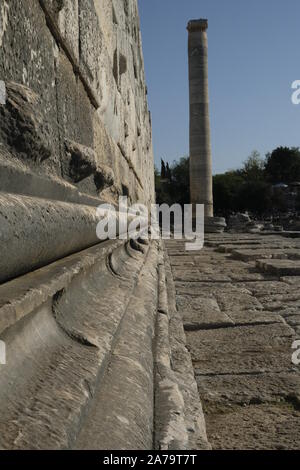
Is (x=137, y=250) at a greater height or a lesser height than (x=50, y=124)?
lesser

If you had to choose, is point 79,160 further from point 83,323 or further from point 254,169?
point 254,169

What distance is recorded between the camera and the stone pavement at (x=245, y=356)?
139 cm

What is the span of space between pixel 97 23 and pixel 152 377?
220cm

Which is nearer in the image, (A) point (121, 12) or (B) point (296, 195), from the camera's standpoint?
(A) point (121, 12)

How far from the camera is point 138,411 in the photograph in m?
1.10

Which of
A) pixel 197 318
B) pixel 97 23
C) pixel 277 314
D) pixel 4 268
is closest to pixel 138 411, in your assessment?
pixel 4 268

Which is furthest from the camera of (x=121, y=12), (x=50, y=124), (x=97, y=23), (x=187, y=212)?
(x=187, y=212)

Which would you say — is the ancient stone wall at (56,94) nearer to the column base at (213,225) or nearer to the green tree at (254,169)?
the column base at (213,225)

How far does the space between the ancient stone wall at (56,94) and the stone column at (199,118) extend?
16679 mm

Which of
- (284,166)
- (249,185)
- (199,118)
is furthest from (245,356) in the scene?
(284,166)

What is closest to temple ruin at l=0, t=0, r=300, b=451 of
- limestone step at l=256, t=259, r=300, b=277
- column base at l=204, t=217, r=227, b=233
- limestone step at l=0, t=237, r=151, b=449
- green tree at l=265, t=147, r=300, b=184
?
limestone step at l=0, t=237, r=151, b=449

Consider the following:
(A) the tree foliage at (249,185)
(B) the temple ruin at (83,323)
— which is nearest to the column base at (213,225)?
(B) the temple ruin at (83,323)

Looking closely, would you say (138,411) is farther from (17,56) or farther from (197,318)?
(197,318)

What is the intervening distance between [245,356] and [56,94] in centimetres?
140
